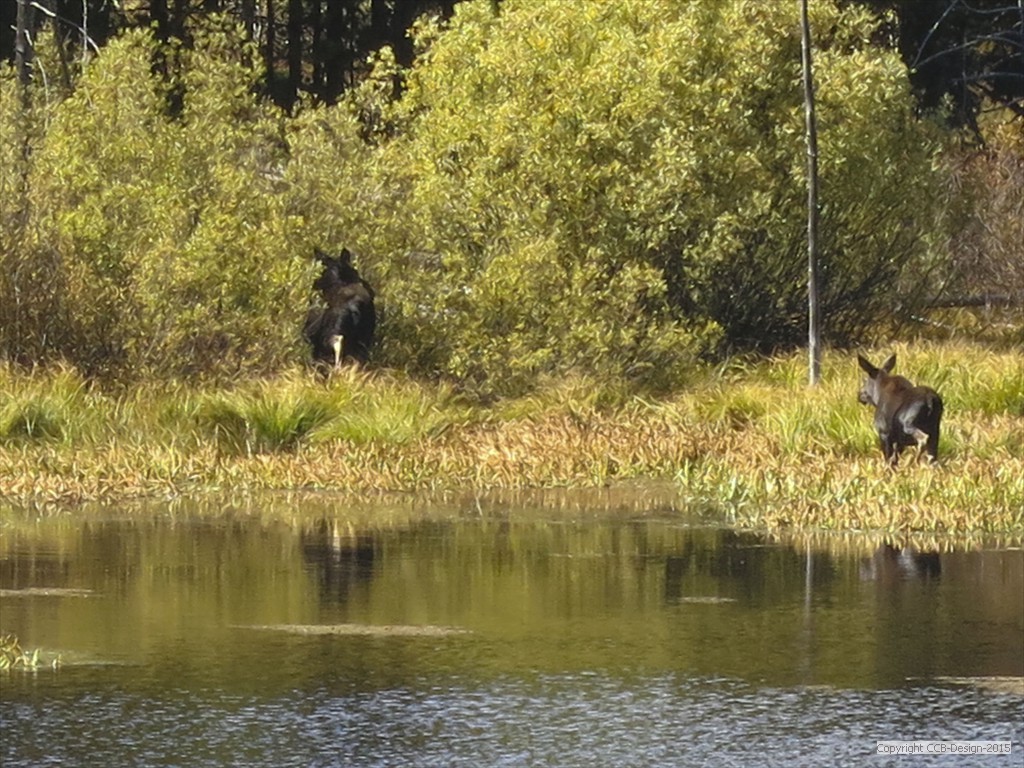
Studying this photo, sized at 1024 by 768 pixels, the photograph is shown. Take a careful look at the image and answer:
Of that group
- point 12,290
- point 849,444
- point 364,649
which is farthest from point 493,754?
point 12,290

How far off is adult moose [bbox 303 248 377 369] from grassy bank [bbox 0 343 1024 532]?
0.68 metres

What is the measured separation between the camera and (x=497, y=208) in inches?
848

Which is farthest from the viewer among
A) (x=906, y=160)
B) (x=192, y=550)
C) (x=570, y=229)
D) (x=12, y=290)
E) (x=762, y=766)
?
(x=906, y=160)

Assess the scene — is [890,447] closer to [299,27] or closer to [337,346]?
[337,346]

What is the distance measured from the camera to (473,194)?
70.3 feet

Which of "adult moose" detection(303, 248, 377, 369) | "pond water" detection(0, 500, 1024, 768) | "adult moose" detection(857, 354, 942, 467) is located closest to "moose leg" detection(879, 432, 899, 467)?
"adult moose" detection(857, 354, 942, 467)

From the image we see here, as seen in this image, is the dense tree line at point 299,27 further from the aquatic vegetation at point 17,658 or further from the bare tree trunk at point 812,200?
the aquatic vegetation at point 17,658

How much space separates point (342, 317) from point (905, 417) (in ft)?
21.1

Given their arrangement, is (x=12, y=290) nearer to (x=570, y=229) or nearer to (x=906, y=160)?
(x=570, y=229)

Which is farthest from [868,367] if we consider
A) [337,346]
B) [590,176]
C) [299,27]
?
[299,27]

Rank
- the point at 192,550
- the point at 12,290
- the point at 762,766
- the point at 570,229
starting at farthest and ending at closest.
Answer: the point at 570,229, the point at 12,290, the point at 192,550, the point at 762,766

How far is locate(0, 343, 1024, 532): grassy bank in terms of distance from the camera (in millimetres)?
14852

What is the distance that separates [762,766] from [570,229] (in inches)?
547

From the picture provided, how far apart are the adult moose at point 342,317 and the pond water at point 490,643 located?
5839 mm
